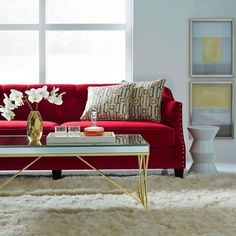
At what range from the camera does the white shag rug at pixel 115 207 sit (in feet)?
8.41

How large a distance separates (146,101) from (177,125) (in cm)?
55

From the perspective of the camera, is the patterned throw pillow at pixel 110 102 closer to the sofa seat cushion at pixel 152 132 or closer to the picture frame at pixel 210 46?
the sofa seat cushion at pixel 152 132

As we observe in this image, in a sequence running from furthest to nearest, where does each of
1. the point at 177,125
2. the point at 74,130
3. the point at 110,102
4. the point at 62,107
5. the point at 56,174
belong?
the point at 62,107 < the point at 110,102 < the point at 177,125 < the point at 56,174 < the point at 74,130

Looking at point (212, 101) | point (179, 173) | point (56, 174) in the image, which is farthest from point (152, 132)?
point (212, 101)

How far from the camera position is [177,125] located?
423 cm

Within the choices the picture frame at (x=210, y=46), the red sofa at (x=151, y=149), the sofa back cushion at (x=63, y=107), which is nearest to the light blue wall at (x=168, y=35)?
the picture frame at (x=210, y=46)

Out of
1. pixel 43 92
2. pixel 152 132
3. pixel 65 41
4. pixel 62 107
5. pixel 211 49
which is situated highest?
pixel 65 41

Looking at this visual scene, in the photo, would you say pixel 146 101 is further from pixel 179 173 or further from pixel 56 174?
pixel 56 174

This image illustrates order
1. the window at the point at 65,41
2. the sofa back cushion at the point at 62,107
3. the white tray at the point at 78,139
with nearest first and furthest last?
the white tray at the point at 78,139 < the sofa back cushion at the point at 62,107 < the window at the point at 65,41

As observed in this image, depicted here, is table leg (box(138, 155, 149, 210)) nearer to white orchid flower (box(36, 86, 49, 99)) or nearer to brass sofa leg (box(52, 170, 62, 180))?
white orchid flower (box(36, 86, 49, 99))

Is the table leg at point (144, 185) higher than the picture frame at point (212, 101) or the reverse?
the reverse

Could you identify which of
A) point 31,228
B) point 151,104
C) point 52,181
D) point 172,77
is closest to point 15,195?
point 52,181

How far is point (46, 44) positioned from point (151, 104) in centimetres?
170

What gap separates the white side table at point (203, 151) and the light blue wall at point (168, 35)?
106 cm
